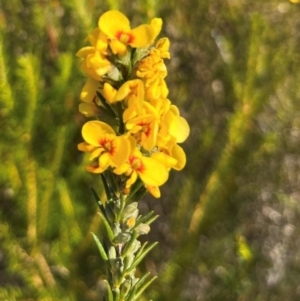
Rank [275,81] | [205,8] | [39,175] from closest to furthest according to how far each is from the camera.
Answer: [39,175] → [275,81] → [205,8]

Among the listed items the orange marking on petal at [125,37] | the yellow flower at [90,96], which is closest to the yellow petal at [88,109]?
the yellow flower at [90,96]

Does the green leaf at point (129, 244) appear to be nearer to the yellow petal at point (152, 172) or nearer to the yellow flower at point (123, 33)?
the yellow petal at point (152, 172)

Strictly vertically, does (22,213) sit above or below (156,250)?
above

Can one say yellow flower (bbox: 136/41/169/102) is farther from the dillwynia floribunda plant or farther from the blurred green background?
the blurred green background

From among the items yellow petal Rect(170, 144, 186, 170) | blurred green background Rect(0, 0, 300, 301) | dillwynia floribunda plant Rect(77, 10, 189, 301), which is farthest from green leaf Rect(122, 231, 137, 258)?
blurred green background Rect(0, 0, 300, 301)

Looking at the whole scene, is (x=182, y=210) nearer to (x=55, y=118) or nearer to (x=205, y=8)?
(x=55, y=118)

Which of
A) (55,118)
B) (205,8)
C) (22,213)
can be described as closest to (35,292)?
(22,213)
